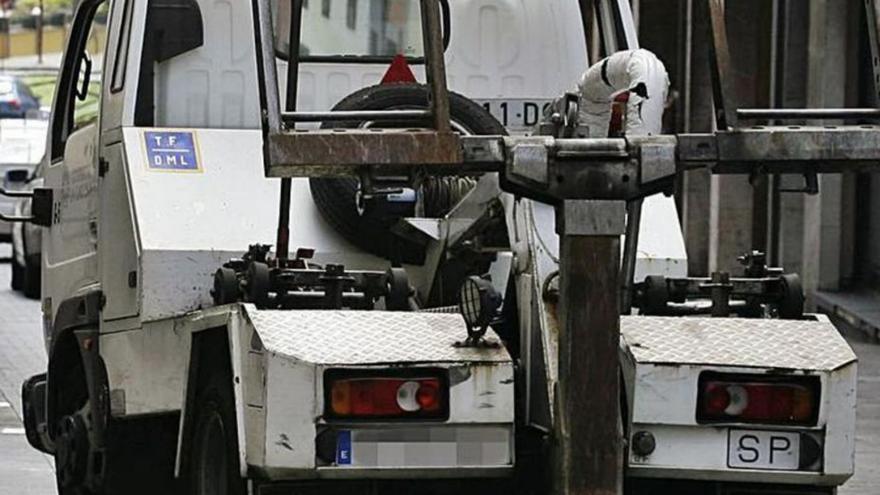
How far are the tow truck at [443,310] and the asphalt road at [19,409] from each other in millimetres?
2926

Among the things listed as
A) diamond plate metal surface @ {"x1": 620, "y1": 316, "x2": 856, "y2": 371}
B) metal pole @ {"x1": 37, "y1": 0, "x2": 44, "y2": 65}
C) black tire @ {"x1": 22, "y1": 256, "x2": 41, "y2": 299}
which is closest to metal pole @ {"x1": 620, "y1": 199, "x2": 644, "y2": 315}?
diamond plate metal surface @ {"x1": 620, "y1": 316, "x2": 856, "y2": 371}

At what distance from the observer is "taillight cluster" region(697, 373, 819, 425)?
7266 mm

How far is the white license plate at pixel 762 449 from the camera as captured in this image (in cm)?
729

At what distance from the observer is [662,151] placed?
7.08 metres

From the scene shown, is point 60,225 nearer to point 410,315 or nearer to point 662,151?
point 410,315

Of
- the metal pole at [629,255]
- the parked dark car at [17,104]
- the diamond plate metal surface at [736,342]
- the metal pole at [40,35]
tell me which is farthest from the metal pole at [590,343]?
the metal pole at [40,35]

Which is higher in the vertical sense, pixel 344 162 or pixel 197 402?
pixel 344 162

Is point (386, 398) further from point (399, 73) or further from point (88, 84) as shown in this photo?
point (88, 84)

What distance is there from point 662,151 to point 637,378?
66 centimetres

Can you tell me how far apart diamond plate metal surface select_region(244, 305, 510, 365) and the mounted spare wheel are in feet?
5.13

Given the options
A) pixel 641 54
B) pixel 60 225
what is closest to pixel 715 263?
pixel 60 225

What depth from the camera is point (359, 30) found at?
10.7 m

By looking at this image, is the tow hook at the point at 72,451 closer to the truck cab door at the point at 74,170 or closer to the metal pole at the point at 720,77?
the truck cab door at the point at 74,170

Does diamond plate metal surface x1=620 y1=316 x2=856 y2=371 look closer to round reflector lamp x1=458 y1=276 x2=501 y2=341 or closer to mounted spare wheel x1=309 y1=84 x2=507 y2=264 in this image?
round reflector lamp x1=458 y1=276 x2=501 y2=341
